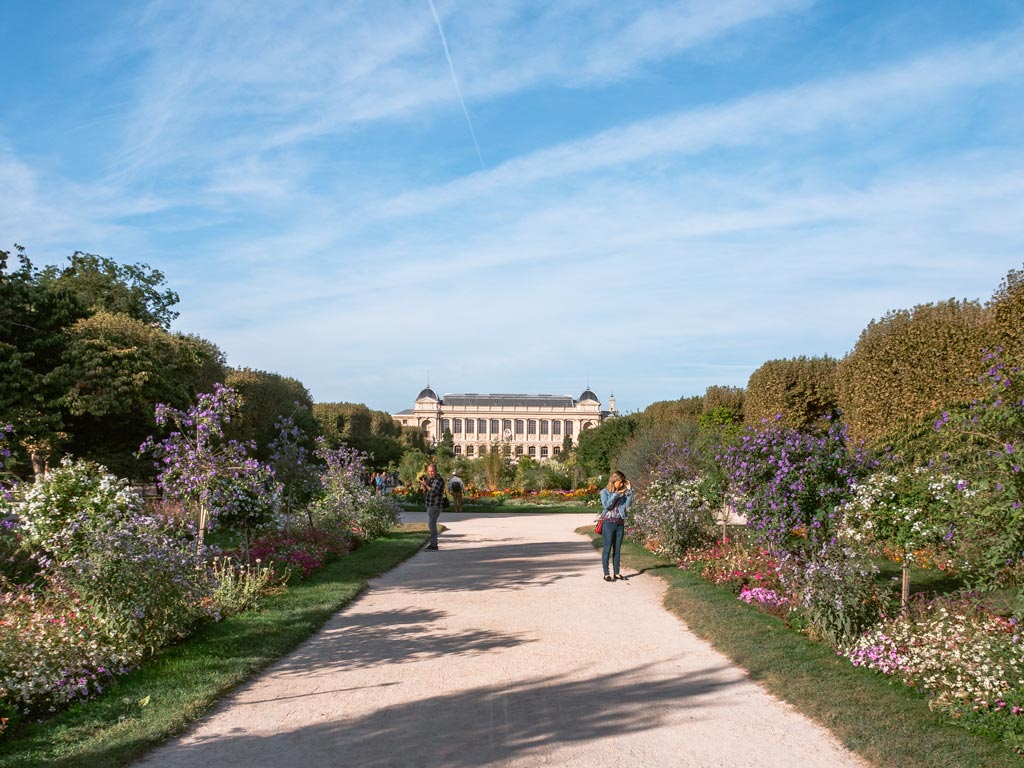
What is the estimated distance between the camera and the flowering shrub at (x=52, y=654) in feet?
17.4

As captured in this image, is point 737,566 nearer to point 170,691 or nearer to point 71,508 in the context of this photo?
point 170,691

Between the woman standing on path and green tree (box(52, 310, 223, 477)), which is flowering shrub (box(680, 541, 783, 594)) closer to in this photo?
the woman standing on path

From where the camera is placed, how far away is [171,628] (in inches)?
273

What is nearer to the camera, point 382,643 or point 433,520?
point 382,643

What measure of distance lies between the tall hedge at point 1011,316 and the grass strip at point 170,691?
9.81m

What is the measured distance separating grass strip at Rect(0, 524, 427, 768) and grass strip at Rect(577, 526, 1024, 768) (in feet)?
12.9

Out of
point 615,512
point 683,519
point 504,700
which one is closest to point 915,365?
point 683,519

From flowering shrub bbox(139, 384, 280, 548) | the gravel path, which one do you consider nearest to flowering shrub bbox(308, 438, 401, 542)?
flowering shrub bbox(139, 384, 280, 548)

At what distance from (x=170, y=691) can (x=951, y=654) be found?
17.8ft

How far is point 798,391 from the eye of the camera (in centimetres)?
2366

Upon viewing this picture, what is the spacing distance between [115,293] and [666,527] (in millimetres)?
29977

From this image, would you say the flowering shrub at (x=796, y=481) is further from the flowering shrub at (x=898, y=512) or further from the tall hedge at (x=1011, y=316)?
the tall hedge at (x=1011, y=316)

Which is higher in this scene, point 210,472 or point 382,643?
point 210,472

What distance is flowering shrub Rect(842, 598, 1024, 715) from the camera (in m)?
5.00
